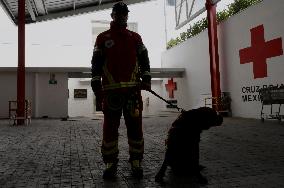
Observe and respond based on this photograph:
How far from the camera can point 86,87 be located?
771 inches

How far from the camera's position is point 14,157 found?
3.60 meters

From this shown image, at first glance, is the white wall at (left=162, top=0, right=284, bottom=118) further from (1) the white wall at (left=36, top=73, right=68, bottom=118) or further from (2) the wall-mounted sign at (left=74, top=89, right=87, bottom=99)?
(2) the wall-mounted sign at (left=74, top=89, right=87, bottom=99)

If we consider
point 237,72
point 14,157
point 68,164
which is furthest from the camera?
point 237,72

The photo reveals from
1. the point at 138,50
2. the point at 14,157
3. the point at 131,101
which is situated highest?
the point at 138,50

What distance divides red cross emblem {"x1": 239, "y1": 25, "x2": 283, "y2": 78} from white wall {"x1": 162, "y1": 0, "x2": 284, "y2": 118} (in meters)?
0.14

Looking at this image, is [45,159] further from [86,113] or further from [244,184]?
[86,113]

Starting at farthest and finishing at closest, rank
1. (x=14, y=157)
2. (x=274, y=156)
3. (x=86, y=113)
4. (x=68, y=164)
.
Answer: (x=86, y=113)
(x=14, y=157)
(x=274, y=156)
(x=68, y=164)

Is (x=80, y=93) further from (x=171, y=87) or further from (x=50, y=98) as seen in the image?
(x=171, y=87)

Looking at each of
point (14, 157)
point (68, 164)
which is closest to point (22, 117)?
point (14, 157)

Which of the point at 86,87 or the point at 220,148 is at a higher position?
the point at 86,87

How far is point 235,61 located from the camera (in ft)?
36.1

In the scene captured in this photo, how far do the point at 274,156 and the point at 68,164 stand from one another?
223 centimetres

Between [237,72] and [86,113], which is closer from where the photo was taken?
[237,72]

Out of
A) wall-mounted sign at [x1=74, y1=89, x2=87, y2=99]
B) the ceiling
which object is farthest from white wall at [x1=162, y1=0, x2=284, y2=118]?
wall-mounted sign at [x1=74, y1=89, x2=87, y2=99]
